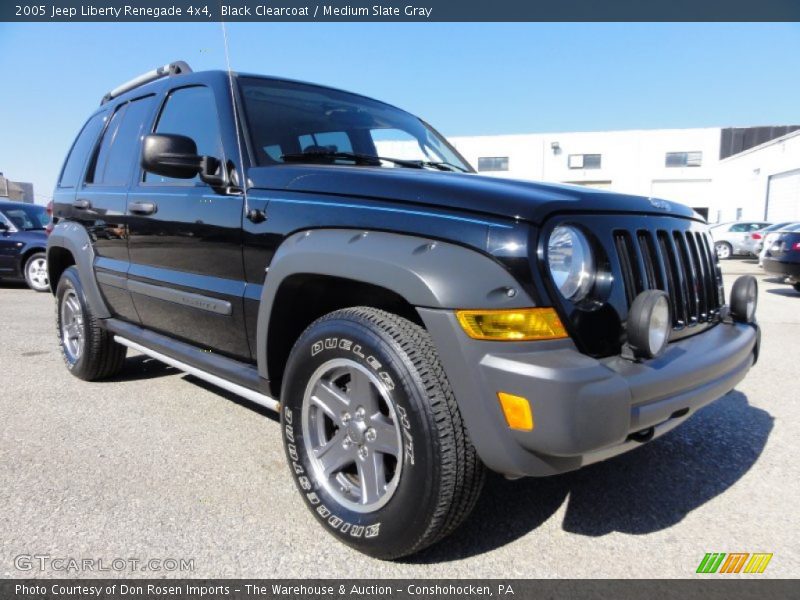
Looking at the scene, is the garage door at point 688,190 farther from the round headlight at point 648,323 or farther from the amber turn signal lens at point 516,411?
the amber turn signal lens at point 516,411

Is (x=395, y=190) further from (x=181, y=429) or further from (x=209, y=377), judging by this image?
(x=181, y=429)

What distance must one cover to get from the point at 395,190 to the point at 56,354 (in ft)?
14.8

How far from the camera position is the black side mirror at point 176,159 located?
2.43 metres

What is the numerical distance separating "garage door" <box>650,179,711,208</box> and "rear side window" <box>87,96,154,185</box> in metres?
38.6

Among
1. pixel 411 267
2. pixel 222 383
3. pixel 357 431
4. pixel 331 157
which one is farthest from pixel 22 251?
pixel 411 267

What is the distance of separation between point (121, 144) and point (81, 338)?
1423 mm

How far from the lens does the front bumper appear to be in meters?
1.59

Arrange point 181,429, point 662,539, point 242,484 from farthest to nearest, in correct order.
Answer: point 181,429 < point 242,484 < point 662,539

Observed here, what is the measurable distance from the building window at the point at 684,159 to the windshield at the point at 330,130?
39.6 m

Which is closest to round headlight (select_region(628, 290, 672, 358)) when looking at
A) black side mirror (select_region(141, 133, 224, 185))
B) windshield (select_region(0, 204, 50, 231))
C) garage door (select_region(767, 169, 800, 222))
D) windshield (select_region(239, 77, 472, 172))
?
windshield (select_region(239, 77, 472, 172))

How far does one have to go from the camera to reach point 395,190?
199 cm

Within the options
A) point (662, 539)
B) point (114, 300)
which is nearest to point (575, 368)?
point (662, 539)

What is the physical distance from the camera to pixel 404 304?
211cm

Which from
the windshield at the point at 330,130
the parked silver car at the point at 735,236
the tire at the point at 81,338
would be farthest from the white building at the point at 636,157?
the windshield at the point at 330,130
